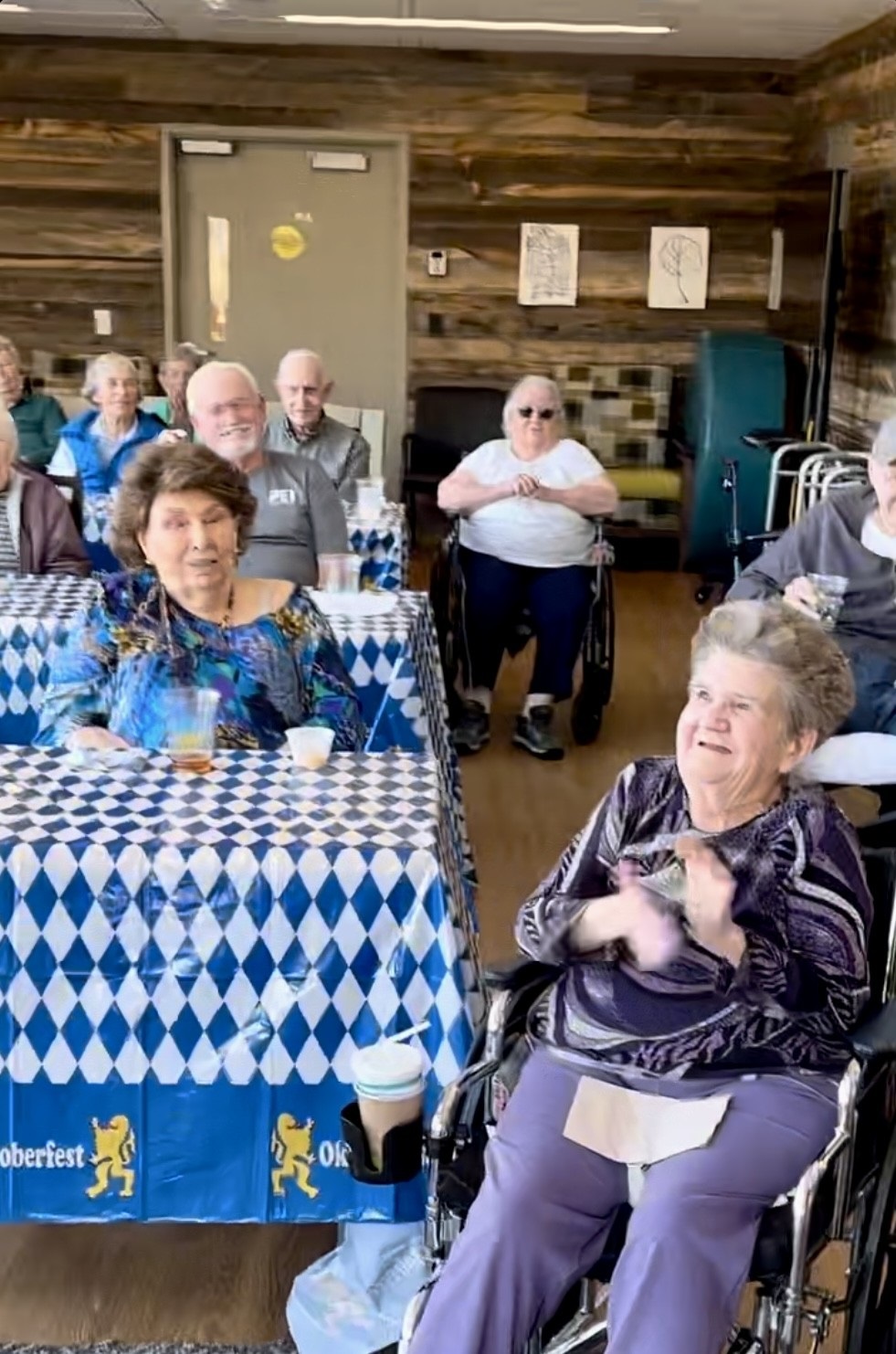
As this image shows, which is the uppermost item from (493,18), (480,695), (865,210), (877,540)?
(493,18)

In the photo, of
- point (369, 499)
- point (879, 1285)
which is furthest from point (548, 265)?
point (879, 1285)

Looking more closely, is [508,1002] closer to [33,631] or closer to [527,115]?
[33,631]

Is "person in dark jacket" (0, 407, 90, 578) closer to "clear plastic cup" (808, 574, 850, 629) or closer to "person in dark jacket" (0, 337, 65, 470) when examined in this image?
"clear plastic cup" (808, 574, 850, 629)

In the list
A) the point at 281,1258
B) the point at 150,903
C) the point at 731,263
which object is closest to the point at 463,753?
the point at 281,1258

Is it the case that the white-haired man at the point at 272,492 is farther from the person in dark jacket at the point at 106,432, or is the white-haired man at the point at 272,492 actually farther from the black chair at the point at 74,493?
the person in dark jacket at the point at 106,432

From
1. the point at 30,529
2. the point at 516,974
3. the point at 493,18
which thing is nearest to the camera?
the point at 516,974

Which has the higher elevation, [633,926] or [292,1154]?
[633,926]

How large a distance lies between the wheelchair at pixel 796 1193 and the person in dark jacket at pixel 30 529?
2.32 meters

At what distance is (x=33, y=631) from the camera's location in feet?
10.1

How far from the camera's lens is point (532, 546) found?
4.58m

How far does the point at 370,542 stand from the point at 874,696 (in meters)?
1.63

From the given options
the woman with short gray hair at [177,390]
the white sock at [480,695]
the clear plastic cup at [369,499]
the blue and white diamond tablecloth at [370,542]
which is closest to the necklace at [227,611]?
the blue and white diamond tablecloth at [370,542]

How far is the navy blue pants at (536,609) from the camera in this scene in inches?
181

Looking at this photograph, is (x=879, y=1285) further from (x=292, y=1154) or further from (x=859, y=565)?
(x=859, y=565)
